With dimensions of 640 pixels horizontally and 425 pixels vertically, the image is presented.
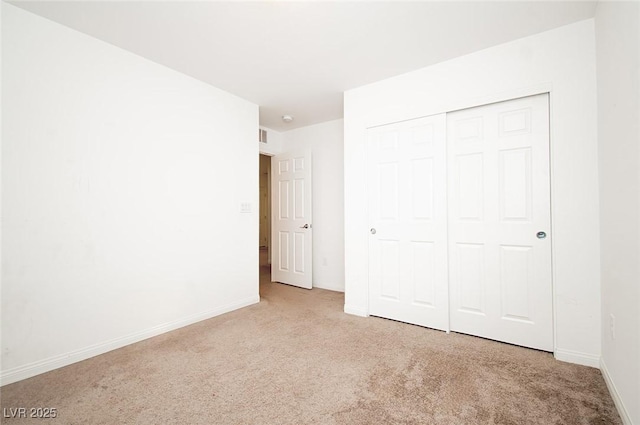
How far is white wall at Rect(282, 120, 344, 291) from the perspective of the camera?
4.22 metres

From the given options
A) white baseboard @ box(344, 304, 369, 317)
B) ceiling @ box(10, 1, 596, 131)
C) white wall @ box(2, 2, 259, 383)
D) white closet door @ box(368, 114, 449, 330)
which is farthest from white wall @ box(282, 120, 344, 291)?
white wall @ box(2, 2, 259, 383)

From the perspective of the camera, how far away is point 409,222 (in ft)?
9.30

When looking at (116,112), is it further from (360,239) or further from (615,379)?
(615,379)

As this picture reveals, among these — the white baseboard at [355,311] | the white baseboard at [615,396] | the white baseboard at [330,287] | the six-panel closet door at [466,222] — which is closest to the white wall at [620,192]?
the white baseboard at [615,396]

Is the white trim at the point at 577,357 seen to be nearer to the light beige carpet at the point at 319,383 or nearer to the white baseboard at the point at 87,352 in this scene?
the light beige carpet at the point at 319,383

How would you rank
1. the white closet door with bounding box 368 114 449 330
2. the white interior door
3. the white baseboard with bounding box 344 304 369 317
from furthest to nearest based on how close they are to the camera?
the white interior door
the white baseboard with bounding box 344 304 369 317
the white closet door with bounding box 368 114 449 330

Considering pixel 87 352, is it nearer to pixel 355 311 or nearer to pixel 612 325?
pixel 355 311

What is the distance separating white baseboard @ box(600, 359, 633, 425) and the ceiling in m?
2.47

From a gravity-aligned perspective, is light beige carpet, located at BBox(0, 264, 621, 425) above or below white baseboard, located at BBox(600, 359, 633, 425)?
below

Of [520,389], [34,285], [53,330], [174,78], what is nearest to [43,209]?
[34,285]

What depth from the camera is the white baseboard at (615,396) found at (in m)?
1.41

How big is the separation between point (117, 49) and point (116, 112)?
550 millimetres

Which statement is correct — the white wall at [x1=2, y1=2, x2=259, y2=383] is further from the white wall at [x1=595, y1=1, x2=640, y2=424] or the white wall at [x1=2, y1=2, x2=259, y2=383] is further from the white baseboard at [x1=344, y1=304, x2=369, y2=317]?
the white wall at [x1=595, y1=1, x2=640, y2=424]

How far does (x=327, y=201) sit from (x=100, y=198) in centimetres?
286
